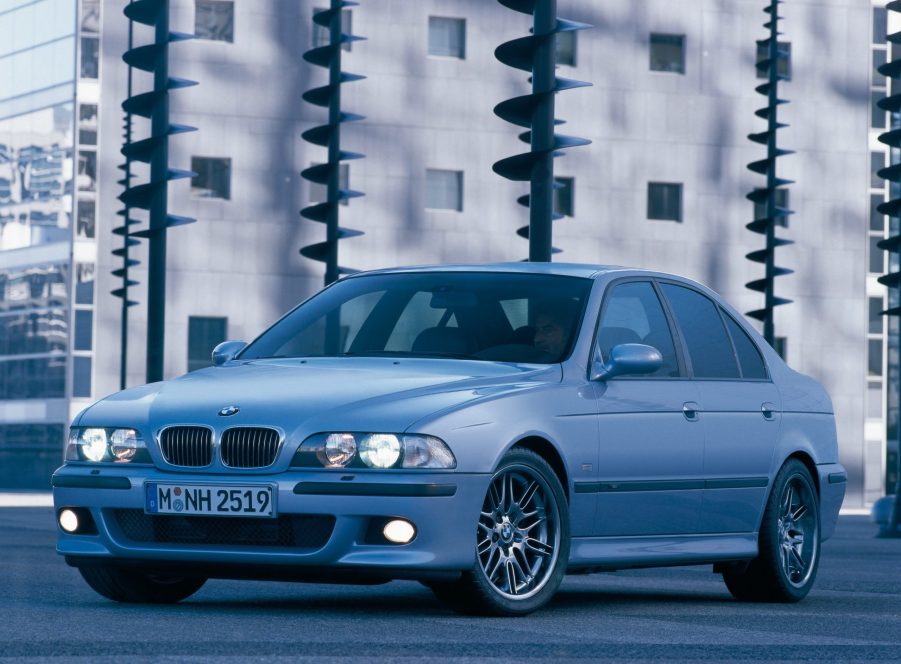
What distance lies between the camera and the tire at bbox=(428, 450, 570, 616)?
343 inches

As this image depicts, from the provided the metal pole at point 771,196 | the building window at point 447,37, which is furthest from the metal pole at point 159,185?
the building window at point 447,37

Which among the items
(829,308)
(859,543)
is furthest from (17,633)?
(829,308)

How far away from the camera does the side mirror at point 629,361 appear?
944 centimetres

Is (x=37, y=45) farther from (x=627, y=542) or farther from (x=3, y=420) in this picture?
(x=627, y=542)

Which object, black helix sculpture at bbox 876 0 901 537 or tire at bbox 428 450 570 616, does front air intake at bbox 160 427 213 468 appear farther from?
black helix sculpture at bbox 876 0 901 537

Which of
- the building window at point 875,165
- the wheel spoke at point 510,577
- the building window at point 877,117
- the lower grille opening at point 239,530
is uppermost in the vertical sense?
the building window at point 877,117

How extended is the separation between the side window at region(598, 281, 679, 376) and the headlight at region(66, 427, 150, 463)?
2176 millimetres

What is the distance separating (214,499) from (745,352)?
341cm

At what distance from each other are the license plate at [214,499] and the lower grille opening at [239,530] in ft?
0.14

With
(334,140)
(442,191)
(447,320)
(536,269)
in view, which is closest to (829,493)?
(536,269)

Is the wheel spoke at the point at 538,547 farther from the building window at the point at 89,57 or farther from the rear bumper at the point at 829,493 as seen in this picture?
the building window at the point at 89,57

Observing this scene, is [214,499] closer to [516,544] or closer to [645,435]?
[516,544]

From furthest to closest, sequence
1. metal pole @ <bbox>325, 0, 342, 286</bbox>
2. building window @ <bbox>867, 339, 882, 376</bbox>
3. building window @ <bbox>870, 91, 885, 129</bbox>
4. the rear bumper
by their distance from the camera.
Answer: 1. building window @ <bbox>867, 339, 882, 376</bbox>
2. building window @ <bbox>870, 91, 885, 129</bbox>
3. metal pole @ <bbox>325, 0, 342, 286</bbox>
4. the rear bumper

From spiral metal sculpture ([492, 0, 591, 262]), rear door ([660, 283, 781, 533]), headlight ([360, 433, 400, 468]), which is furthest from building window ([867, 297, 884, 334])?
headlight ([360, 433, 400, 468])
